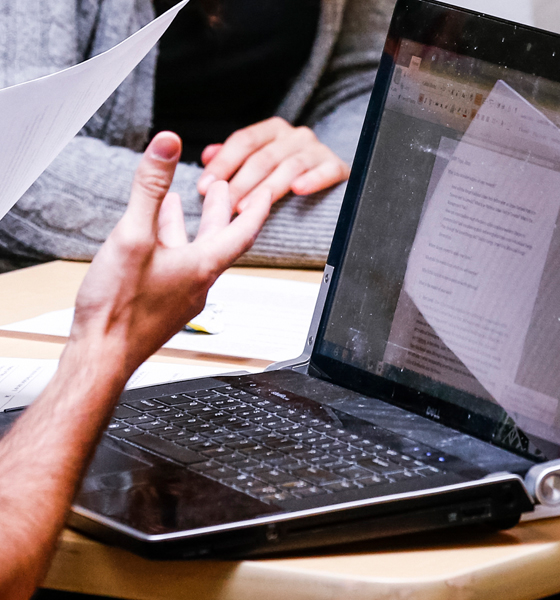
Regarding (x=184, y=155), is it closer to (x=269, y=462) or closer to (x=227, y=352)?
(x=227, y=352)

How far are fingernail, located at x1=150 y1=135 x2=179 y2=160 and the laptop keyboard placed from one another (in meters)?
0.17

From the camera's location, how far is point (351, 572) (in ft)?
1.21

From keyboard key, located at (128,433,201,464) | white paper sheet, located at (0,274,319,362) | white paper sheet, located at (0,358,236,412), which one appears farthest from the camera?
white paper sheet, located at (0,274,319,362)

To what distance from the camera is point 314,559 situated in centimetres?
38

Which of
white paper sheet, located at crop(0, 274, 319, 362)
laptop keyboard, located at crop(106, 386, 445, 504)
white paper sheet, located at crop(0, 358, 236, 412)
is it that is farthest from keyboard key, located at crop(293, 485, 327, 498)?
white paper sheet, located at crop(0, 274, 319, 362)

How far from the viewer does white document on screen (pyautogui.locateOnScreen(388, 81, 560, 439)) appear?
51 cm

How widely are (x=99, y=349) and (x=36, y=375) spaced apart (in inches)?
11.0

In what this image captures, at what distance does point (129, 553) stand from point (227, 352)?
40 centimetres

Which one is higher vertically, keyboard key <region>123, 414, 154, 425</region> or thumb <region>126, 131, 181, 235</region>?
thumb <region>126, 131, 181, 235</region>

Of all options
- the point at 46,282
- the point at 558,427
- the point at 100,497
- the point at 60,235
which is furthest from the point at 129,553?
the point at 60,235

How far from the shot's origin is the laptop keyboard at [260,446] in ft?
1.37

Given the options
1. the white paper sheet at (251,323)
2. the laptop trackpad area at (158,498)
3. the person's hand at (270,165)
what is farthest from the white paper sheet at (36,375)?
the person's hand at (270,165)

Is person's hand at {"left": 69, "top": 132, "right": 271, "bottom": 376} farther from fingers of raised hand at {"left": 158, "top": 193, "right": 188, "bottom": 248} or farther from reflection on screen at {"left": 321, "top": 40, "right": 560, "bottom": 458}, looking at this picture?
reflection on screen at {"left": 321, "top": 40, "right": 560, "bottom": 458}

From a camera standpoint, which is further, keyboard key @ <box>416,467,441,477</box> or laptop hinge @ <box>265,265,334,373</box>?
laptop hinge @ <box>265,265,334,373</box>
